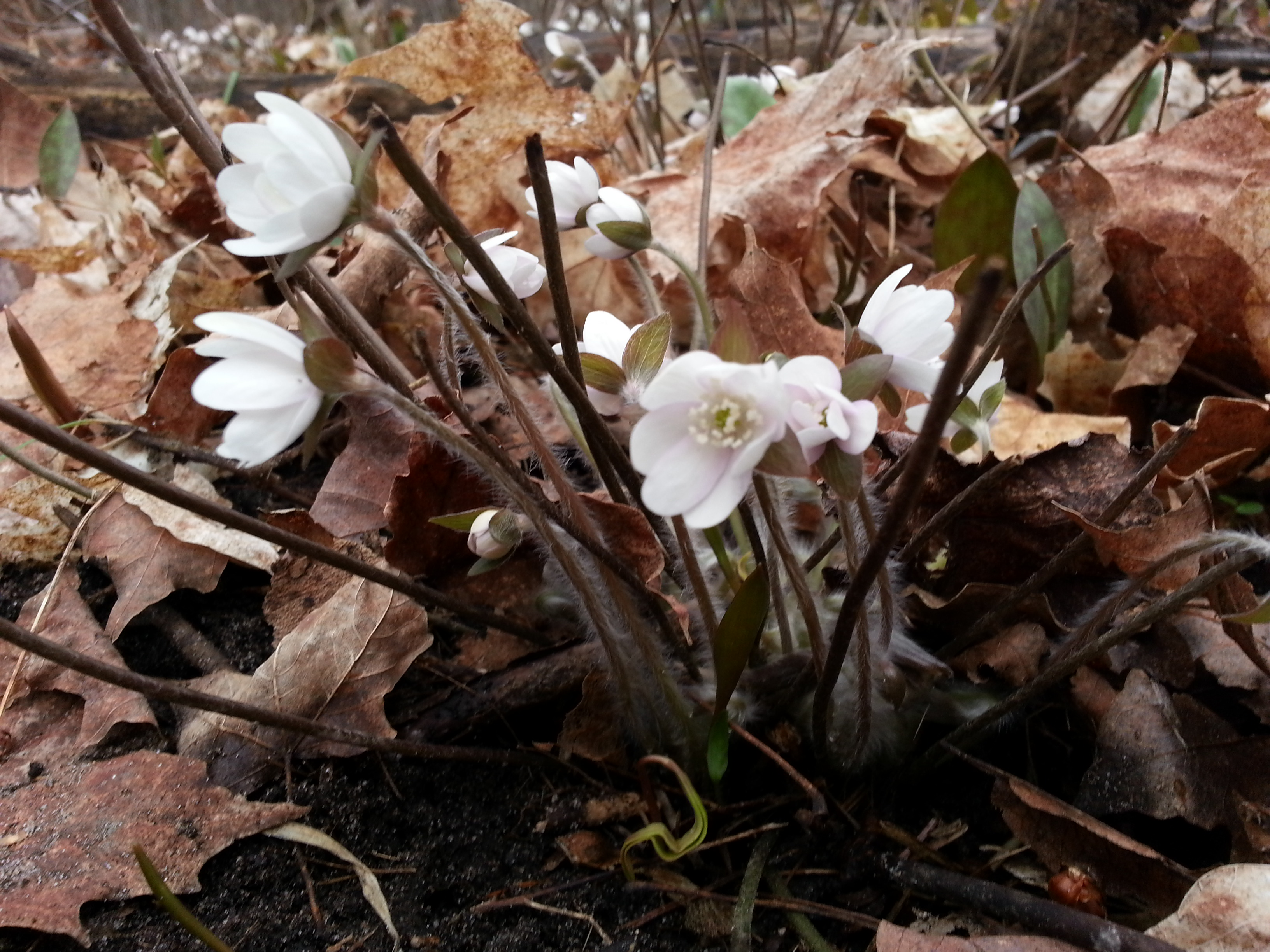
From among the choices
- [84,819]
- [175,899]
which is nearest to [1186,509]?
[175,899]

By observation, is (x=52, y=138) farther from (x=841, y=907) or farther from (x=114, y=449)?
(x=841, y=907)

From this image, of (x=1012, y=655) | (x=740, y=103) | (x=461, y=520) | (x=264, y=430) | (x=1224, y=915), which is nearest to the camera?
(x=264, y=430)

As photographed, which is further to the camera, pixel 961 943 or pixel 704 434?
pixel 961 943

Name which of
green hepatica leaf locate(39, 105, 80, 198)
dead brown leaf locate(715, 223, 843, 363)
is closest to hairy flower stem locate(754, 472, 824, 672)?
dead brown leaf locate(715, 223, 843, 363)

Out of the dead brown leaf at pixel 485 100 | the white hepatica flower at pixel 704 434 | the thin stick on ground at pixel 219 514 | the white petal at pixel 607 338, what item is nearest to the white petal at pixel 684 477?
the white hepatica flower at pixel 704 434

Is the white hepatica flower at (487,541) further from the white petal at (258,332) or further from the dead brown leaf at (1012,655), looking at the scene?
the dead brown leaf at (1012,655)

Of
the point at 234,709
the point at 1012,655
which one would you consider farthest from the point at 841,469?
the point at 234,709

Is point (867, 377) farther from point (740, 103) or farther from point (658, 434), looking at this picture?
point (740, 103)
